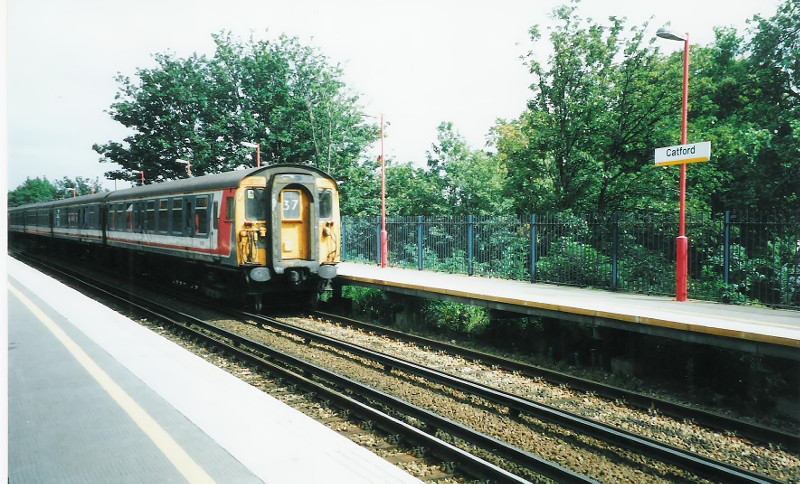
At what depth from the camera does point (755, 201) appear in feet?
67.8

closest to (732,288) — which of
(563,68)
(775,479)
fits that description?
(775,479)

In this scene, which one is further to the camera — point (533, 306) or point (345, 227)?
point (345, 227)

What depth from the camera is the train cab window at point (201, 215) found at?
1341 cm

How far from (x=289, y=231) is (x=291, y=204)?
62 centimetres

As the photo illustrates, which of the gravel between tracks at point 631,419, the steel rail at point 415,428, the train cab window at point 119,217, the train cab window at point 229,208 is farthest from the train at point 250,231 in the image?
the gravel between tracks at point 631,419

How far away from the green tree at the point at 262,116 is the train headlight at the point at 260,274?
9.66 meters

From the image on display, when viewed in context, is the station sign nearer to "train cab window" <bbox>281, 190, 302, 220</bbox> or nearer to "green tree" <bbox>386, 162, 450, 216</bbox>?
"train cab window" <bbox>281, 190, 302, 220</bbox>

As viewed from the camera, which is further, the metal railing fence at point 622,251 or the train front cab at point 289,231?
the train front cab at point 289,231

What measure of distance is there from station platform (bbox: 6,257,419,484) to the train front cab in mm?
5783

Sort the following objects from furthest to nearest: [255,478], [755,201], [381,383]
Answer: [755,201]
[381,383]
[255,478]

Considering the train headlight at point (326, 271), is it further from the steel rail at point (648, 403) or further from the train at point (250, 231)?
the steel rail at point (648, 403)

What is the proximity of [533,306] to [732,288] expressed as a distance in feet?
14.4

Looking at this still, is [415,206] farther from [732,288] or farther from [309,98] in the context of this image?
[732,288]

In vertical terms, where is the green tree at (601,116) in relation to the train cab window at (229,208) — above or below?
above
